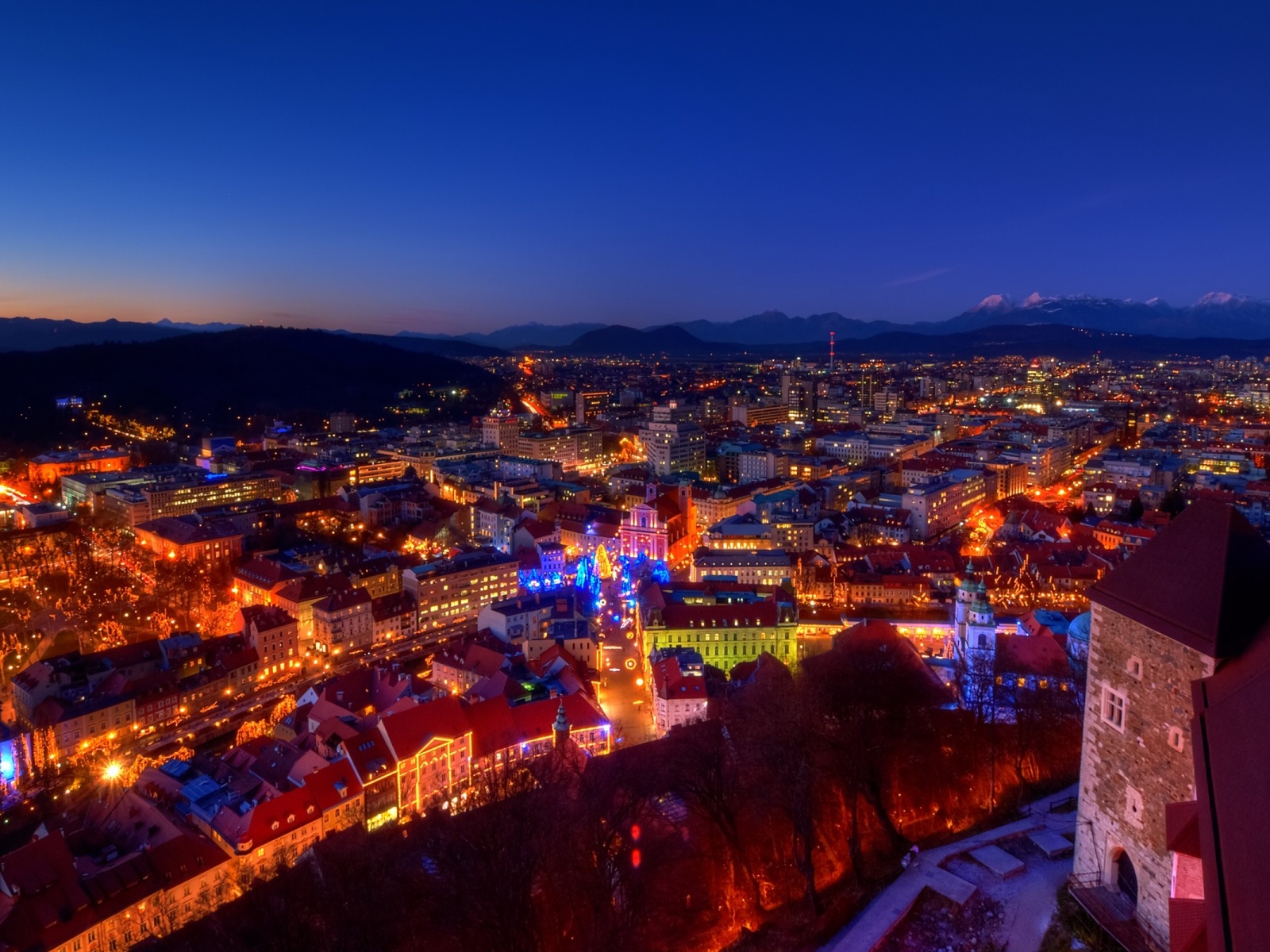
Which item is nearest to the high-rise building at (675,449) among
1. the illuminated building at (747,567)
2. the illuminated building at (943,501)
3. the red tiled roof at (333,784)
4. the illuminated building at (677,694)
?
the illuminated building at (943,501)

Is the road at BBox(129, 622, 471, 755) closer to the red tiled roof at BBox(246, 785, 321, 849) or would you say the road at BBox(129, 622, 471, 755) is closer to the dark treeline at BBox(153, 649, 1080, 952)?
the red tiled roof at BBox(246, 785, 321, 849)

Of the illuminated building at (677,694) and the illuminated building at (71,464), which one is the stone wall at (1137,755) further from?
the illuminated building at (71,464)

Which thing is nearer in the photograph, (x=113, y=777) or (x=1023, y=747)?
(x=1023, y=747)

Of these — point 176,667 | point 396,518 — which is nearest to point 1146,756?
point 176,667

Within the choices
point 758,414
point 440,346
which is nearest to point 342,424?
point 758,414

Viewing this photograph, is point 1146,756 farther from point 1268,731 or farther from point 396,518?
point 396,518

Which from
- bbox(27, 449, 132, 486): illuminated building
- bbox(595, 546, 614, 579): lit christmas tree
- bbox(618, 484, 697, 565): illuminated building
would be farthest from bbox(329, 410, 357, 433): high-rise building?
bbox(618, 484, 697, 565): illuminated building
